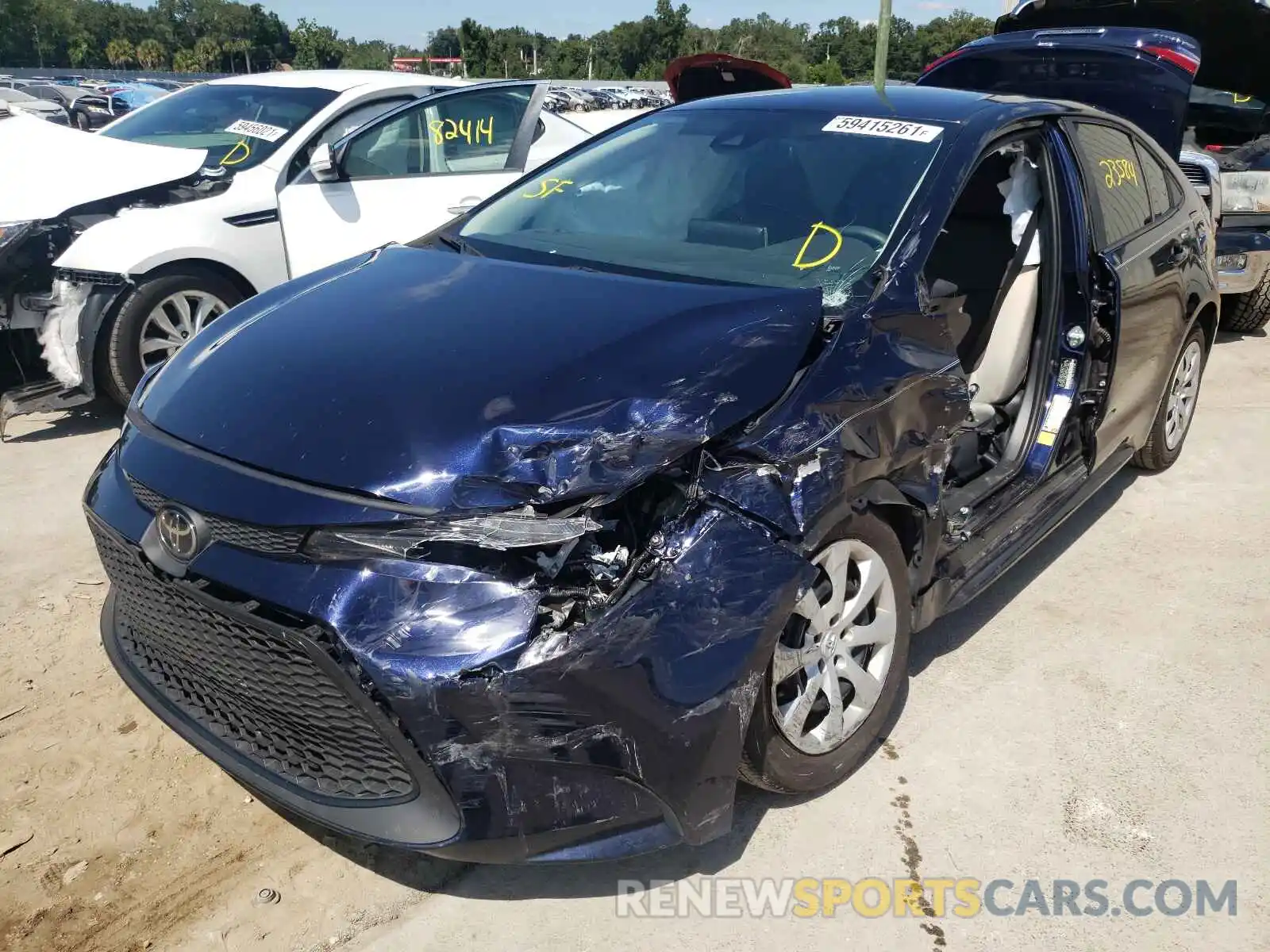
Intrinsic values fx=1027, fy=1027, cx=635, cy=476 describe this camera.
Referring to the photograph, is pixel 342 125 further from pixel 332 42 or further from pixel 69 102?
pixel 332 42

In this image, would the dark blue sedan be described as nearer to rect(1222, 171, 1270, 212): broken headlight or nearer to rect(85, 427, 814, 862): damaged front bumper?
rect(85, 427, 814, 862): damaged front bumper

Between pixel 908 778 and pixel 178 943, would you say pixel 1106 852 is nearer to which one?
pixel 908 778

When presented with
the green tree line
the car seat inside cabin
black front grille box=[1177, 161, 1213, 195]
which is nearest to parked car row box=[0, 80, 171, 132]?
black front grille box=[1177, 161, 1213, 195]

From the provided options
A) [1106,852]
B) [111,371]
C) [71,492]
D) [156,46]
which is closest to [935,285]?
[1106,852]

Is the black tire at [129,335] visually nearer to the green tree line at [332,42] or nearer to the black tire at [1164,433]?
the black tire at [1164,433]

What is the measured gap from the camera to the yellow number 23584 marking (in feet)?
12.1

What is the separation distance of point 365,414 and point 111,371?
3398 millimetres

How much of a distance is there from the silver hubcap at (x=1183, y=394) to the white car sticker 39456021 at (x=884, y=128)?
6.93 feet

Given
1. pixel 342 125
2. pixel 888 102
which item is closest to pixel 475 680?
pixel 888 102

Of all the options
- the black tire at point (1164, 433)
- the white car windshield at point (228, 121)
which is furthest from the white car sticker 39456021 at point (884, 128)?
the white car windshield at point (228, 121)

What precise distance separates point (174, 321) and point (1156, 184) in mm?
4564

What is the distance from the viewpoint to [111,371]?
492 centimetres

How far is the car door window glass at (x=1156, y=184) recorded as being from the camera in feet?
13.5

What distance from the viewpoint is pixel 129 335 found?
4.93 metres
